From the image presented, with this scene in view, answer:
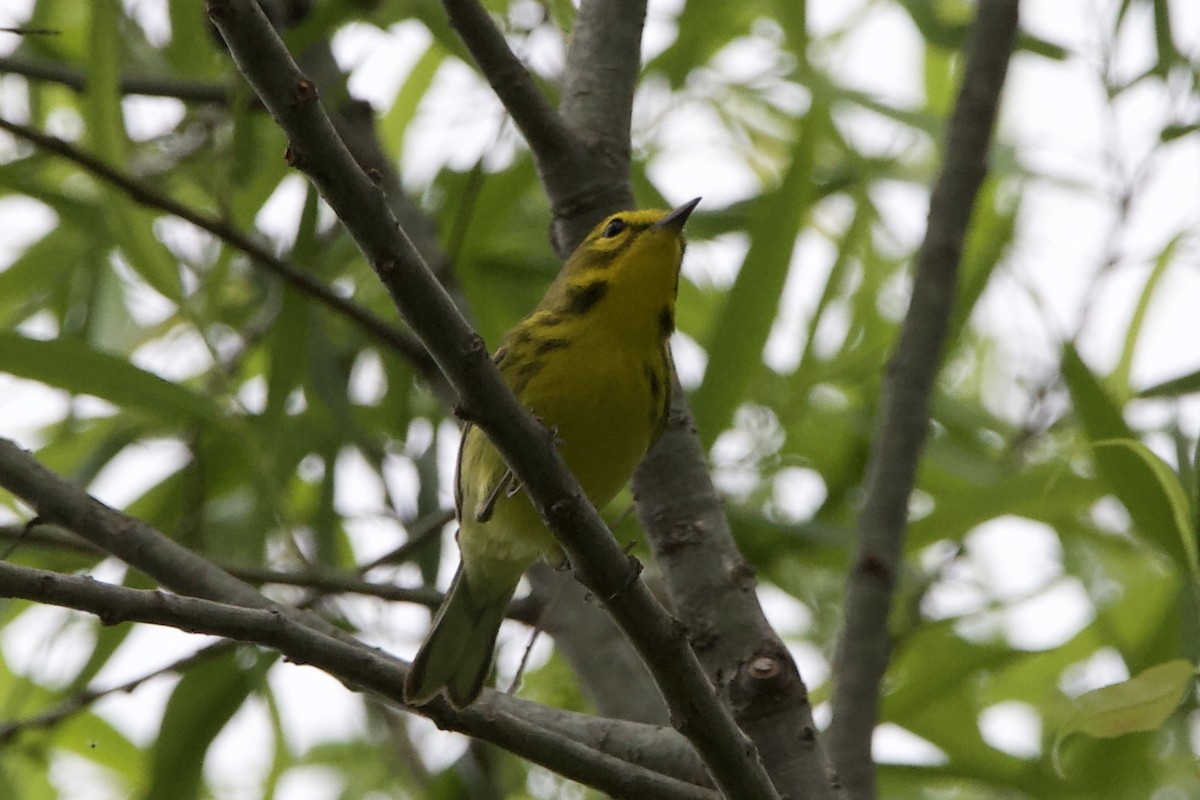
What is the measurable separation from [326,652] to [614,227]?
4.52ft

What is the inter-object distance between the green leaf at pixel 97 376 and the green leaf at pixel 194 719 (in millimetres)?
550

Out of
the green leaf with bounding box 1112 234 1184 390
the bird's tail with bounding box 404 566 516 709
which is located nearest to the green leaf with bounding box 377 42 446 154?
the bird's tail with bounding box 404 566 516 709

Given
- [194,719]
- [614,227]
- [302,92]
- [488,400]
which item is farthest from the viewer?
[194,719]

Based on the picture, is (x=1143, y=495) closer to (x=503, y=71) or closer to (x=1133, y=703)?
(x=1133, y=703)

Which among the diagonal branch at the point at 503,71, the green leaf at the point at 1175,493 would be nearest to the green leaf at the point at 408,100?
the diagonal branch at the point at 503,71

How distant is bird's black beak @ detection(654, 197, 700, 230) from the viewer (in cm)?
326

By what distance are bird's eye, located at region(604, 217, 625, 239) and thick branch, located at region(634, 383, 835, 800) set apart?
17.0 inches

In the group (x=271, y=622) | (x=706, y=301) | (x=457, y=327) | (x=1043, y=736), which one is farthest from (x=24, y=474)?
(x=1043, y=736)

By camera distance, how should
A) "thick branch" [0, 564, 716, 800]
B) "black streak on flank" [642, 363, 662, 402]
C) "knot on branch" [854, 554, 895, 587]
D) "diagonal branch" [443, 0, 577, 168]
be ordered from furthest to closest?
"black streak on flank" [642, 363, 662, 402], "knot on branch" [854, 554, 895, 587], "diagonal branch" [443, 0, 577, 168], "thick branch" [0, 564, 716, 800]

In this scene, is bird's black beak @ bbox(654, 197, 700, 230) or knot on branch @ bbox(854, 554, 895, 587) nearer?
knot on branch @ bbox(854, 554, 895, 587)

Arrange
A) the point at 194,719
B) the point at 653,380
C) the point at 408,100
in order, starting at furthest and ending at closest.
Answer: the point at 408,100 → the point at 194,719 → the point at 653,380

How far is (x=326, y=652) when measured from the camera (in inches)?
79.9

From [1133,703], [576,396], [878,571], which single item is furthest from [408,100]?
[1133,703]

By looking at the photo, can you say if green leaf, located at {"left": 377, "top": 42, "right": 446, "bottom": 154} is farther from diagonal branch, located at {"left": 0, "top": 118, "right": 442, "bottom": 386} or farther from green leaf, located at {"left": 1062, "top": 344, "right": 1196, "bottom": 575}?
green leaf, located at {"left": 1062, "top": 344, "right": 1196, "bottom": 575}
